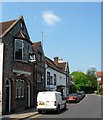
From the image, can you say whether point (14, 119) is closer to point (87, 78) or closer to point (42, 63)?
point (42, 63)

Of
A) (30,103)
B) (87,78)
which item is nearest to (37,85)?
(30,103)

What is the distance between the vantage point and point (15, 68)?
84.9 ft

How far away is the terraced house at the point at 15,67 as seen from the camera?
23.6m

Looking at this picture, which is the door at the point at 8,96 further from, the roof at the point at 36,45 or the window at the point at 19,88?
the roof at the point at 36,45

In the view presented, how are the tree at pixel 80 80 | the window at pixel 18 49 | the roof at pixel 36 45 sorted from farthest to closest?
the tree at pixel 80 80
the roof at pixel 36 45
the window at pixel 18 49

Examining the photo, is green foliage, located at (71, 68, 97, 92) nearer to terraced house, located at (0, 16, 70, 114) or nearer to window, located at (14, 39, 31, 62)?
terraced house, located at (0, 16, 70, 114)

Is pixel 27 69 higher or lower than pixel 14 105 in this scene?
higher

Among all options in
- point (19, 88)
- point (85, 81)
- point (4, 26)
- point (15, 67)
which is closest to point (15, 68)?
point (15, 67)

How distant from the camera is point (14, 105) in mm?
25484

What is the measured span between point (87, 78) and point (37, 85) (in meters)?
94.1

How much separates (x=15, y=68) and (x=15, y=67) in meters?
0.09

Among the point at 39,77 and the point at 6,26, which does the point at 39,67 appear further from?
the point at 6,26

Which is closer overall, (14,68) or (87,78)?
(14,68)

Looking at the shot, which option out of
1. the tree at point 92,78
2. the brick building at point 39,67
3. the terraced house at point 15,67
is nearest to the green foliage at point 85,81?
the tree at point 92,78
